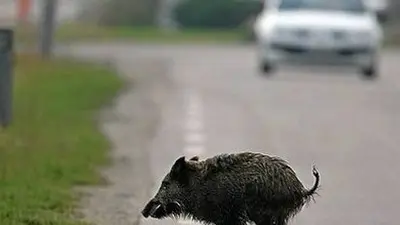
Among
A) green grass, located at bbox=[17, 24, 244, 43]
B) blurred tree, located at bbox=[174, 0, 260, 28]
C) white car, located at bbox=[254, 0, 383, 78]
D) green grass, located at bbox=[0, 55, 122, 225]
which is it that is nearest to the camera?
green grass, located at bbox=[0, 55, 122, 225]

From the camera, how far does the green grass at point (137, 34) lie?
4562 cm

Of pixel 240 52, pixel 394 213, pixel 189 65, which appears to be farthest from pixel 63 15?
pixel 394 213

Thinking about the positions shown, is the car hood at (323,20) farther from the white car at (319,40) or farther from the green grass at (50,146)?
the green grass at (50,146)

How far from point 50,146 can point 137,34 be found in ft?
115

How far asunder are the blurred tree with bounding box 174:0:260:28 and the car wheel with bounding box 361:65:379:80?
27098mm

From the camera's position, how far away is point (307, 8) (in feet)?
94.6

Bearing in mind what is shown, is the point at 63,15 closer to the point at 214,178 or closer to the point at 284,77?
the point at 284,77

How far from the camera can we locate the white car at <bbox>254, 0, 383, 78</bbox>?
27453mm

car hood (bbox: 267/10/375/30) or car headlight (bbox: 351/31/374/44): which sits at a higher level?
car hood (bbox: 267/10/375/30)

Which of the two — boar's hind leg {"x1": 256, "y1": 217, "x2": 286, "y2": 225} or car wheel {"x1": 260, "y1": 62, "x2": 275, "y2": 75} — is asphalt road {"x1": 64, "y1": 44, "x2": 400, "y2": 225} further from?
boar's hind leg {"x1": 256, "y1": 217, "x2": 286, "y2": 225}

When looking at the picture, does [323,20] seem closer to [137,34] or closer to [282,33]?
[282,33]

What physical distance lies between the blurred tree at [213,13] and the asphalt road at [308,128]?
2385 cm

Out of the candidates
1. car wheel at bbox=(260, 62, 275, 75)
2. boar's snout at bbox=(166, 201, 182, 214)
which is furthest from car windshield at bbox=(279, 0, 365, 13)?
boar's snout at bbox=(166, 201, 182, 214)

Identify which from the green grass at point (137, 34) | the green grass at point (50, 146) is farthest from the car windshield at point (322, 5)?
the green grass at point (137, 34)
